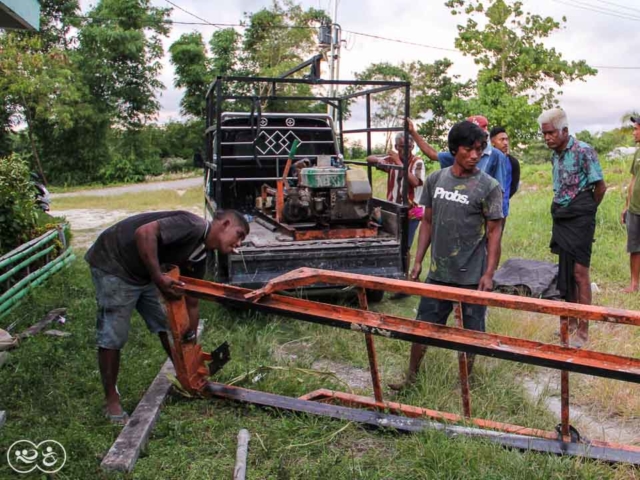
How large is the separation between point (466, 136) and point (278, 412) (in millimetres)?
1918

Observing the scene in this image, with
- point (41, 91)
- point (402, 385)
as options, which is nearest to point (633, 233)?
point (402, 385)

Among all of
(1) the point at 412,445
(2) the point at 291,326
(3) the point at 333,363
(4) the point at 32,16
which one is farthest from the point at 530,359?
(4) the point at 32,16

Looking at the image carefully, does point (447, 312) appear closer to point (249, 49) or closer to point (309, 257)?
point (309, 257)

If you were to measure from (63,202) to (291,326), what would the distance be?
1524 centimetres

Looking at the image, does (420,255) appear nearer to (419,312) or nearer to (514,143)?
(419,312)

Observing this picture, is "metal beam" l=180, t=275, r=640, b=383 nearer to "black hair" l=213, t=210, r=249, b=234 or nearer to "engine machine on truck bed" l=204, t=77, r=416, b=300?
Result: "black hair" l=213, t=210, r=249, b=234

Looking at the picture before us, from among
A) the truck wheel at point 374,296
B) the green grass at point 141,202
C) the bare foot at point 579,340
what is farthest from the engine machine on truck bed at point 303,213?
the green grass at point 141,202

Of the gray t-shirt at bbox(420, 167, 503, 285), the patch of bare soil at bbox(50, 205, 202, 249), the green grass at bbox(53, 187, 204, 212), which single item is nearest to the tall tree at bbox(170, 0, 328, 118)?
the green grass at bbox(53, 187, 204, 212)

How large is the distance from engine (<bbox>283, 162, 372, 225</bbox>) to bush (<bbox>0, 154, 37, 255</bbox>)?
2.93m

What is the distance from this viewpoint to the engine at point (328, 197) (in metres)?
5.66

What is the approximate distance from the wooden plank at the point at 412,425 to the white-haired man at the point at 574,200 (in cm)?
181

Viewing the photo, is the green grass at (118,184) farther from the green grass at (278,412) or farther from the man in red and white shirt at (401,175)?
the green grass at (278,412)

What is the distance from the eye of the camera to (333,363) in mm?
4520

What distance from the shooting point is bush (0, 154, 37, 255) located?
6.31 m
